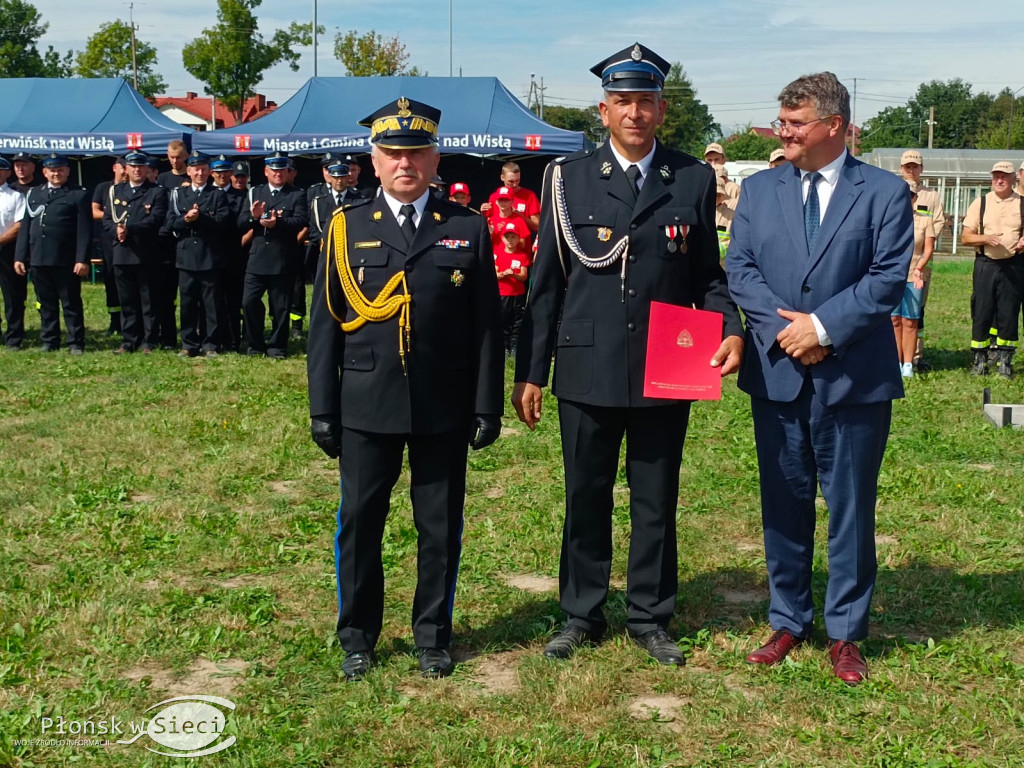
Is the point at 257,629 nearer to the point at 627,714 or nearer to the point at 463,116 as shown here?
the point at 627,714

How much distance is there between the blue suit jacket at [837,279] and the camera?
Answer: 13.1 ft

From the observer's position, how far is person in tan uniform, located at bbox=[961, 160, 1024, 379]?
11000 millimetres

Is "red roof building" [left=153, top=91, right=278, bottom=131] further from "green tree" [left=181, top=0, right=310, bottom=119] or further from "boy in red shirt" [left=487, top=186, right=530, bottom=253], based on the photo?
"boy in red shirt" [left=487, top=186, right=530, bottom=253]

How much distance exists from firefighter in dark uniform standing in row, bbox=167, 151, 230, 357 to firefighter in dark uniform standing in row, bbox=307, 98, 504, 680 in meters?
8.16

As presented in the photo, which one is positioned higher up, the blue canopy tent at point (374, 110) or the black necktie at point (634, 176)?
the blue canopy tent at point (374, 110)

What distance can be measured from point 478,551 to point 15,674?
7.62ft

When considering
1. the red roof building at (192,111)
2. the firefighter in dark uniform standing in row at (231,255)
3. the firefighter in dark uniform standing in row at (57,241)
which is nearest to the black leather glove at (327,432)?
the firefighter in dark uniform standing in row at (231,255)

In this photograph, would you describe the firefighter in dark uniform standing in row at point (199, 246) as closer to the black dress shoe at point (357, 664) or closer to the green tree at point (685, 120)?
the black dress shoe at point (357, 664)

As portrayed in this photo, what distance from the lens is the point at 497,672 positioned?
437 centimetres

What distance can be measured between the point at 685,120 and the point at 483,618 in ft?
349

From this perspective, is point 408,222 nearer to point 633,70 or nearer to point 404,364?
point 404,364

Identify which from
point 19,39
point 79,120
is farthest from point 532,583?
point 19,39

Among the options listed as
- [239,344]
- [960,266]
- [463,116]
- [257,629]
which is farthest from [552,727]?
[960,266]

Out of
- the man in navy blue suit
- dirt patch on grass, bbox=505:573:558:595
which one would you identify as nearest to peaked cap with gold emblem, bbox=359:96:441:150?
the man in navy blue suit
